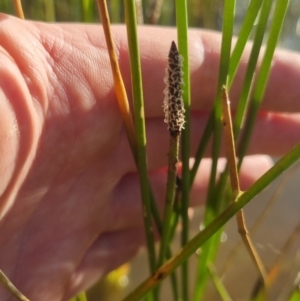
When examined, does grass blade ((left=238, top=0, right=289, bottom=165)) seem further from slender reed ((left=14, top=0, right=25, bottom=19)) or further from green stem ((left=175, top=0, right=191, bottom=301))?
slender reed ((left=14, top=0, right=25, bottom=19))

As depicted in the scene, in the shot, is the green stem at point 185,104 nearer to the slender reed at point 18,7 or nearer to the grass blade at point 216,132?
the grass blade at point 216,132

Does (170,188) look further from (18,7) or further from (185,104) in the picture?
(18,7)

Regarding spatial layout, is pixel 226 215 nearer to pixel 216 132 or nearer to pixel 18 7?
pixel 216 132

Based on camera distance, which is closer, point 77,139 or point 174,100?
point 174,100

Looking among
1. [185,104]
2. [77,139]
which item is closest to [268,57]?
[185,104]

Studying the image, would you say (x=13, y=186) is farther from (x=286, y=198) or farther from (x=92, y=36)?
(x=286, y=198)

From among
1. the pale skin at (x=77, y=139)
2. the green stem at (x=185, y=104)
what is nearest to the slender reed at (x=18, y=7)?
the pale skin at (x=77, y=139)

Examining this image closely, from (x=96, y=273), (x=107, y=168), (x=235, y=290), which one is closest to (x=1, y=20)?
(x=107, y=168)
